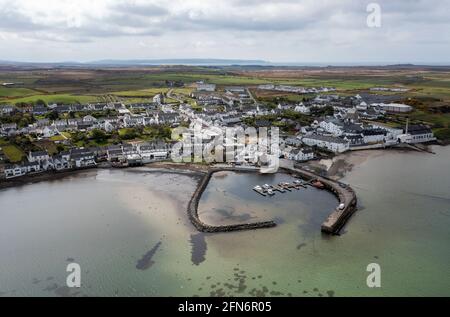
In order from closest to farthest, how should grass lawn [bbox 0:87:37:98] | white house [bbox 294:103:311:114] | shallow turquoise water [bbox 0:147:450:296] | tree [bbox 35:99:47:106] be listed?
shallow turquoise water [bbox 0:147:450:296]
white house [bbox 294:103:311:114]
tree [bbox 35:99:47:106]
grass lawn [bbox 0:87:37:98]

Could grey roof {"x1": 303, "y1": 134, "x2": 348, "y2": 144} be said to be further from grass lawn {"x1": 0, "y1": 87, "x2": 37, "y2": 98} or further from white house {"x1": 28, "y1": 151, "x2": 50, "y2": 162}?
grass lawn {"x1": 0, "y1": 87, "x2": 37, "y2": 98}

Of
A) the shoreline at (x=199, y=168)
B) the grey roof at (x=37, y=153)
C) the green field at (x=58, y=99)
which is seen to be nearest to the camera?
the shoreline at (x=199, y=168)

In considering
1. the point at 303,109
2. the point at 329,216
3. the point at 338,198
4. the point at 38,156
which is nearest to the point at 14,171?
the point at 38,156

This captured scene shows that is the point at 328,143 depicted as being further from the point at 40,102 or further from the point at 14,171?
the point at 40,102

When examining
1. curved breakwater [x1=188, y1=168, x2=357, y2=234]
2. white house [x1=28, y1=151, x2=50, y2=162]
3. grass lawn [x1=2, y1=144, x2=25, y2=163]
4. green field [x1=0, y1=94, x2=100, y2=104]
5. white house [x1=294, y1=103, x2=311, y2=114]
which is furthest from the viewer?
green field [x1=0, y1=94, x2=100, y2=104]

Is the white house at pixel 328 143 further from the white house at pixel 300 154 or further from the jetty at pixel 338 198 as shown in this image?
the jetty at pixel 338 198

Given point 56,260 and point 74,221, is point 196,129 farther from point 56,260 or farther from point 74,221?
point 56,260

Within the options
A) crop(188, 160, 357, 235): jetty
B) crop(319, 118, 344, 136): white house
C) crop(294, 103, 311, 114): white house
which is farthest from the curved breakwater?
crop(294, 103, 311, 114): white house

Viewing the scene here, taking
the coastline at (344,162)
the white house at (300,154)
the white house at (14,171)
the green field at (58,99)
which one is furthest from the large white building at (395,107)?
the green field at (58,99)
